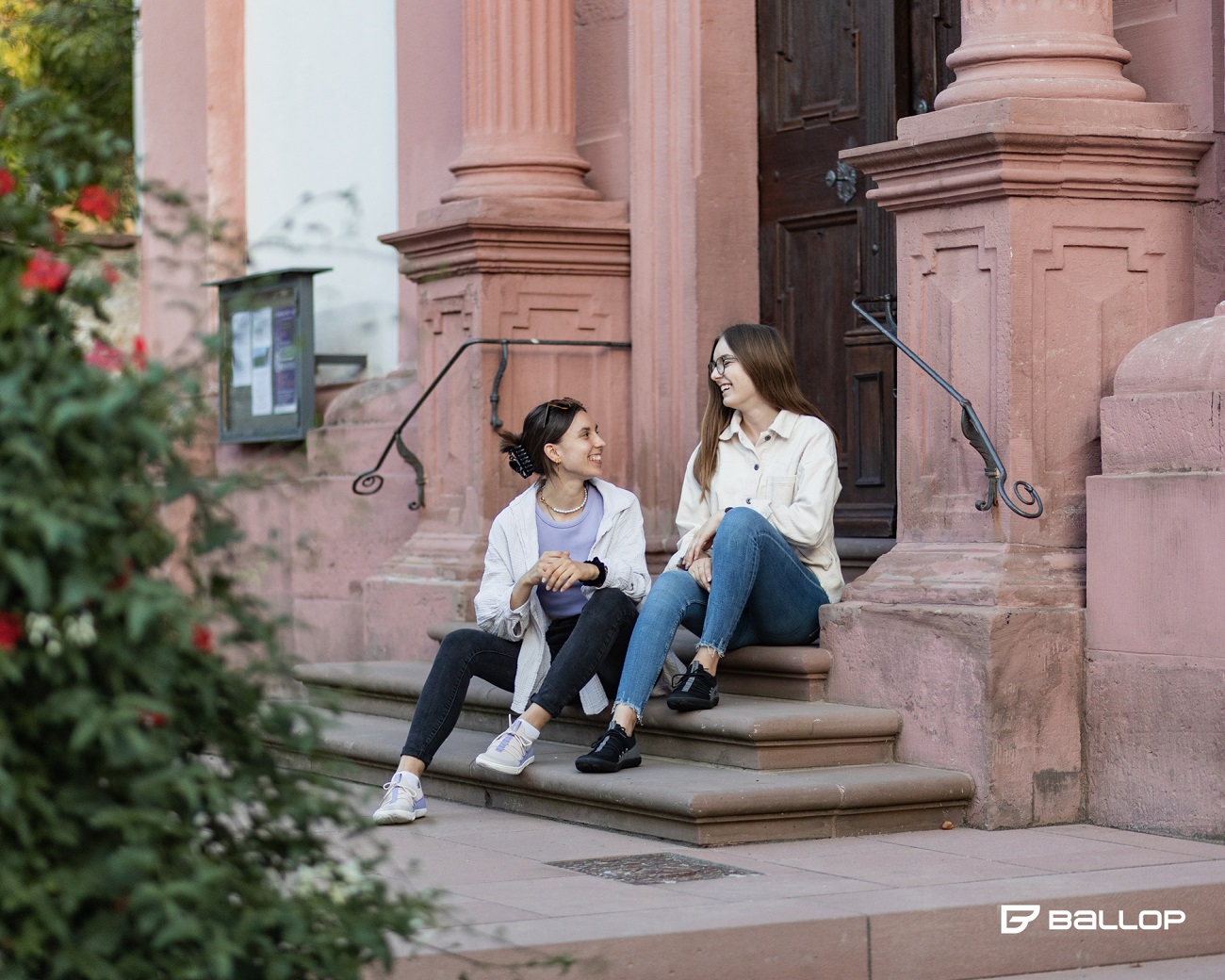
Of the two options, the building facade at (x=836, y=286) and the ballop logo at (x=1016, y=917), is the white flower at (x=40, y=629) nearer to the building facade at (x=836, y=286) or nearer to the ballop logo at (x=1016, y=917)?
the building facade at (x=836, y=286)

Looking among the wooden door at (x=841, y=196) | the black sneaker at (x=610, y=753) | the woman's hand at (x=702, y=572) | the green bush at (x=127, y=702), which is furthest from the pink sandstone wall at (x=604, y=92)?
the green bush at (x=127, y=702)

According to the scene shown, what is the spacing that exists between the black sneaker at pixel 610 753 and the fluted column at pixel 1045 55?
91.0 inches

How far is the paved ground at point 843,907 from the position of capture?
4.42 meters

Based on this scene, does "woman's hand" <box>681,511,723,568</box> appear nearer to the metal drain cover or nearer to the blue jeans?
the blue jeans

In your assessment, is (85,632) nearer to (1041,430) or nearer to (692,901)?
(692,901)

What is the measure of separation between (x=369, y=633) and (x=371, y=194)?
9.63ft

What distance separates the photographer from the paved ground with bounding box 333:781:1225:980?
14.5 feet

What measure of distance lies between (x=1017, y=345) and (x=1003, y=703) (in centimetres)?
112

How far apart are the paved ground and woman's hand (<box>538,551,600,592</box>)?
3.22ft

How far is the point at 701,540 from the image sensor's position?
6.65 meters

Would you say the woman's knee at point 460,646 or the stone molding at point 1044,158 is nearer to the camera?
the stone molding at point 1044,158

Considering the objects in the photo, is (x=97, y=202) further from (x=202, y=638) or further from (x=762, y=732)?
(x=762, y=732)

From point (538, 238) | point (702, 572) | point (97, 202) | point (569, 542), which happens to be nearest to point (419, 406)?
point (538, 238)

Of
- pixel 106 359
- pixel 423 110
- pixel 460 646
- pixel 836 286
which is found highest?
pixel 423 110
